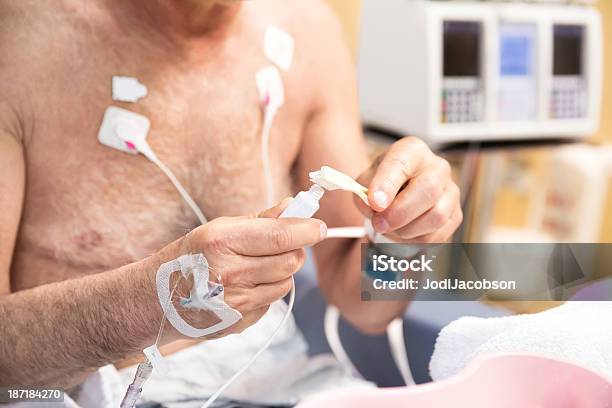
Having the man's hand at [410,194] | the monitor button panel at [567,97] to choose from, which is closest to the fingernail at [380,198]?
the man's hand at [410,194]

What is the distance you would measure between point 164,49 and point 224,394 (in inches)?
14.9

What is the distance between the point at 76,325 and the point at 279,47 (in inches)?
15.7

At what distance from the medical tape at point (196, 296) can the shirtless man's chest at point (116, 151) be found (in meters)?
0.13

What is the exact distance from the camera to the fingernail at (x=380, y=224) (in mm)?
654

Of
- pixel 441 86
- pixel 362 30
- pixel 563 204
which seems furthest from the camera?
pixel 563 204

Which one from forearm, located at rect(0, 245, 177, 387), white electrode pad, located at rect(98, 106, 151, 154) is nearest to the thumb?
forearm, located at rect(0, 245, 177, 387)

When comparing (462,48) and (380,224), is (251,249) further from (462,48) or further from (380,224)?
(462,48)

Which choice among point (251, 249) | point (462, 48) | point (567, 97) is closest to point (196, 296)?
point (251, 249)

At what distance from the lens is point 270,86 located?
80 cm

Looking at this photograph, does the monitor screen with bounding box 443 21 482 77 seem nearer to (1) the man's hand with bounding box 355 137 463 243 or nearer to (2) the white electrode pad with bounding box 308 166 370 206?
(1) the man's hand with bounding box 355 137 463 243

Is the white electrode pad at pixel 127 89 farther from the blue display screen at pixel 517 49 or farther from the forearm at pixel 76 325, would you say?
the blue display screen at pixel 517 49

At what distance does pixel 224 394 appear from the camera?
767 millimetres

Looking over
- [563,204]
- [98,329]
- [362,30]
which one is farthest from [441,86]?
[98,329]

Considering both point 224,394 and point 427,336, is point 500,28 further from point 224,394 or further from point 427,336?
point 224,394
